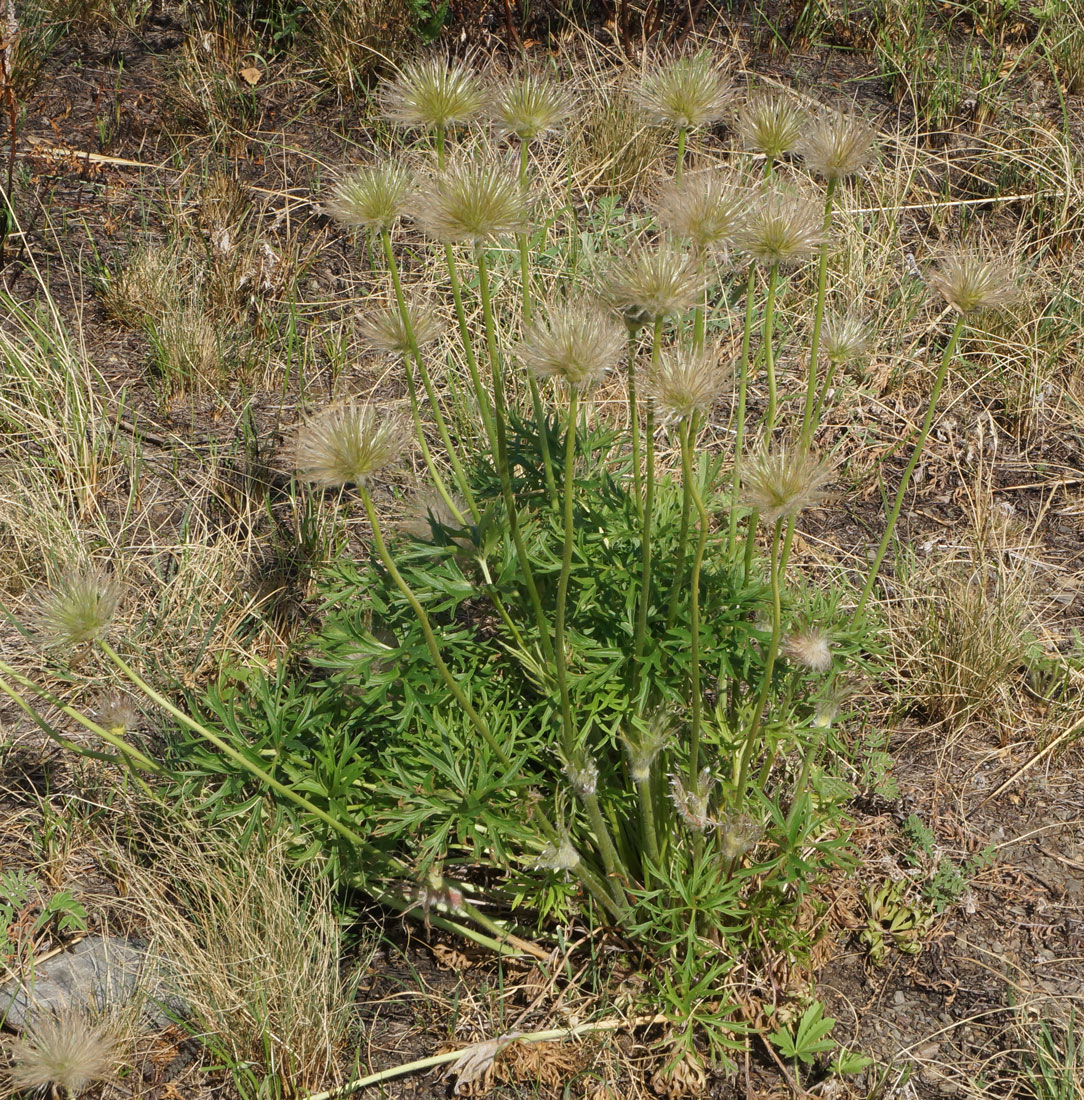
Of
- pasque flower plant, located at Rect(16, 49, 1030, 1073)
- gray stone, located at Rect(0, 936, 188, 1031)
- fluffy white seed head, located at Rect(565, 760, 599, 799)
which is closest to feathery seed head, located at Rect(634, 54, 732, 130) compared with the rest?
pasque flower plant, located at Rect(16, 49, 1030, 1073)

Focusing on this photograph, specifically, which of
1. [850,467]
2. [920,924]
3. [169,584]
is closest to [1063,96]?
[850,467]

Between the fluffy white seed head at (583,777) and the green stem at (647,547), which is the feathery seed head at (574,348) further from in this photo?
the fluffy white seed head at (583,777)

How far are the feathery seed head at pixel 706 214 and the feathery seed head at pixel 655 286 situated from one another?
0.13 metres

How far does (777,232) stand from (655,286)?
14.2 inches

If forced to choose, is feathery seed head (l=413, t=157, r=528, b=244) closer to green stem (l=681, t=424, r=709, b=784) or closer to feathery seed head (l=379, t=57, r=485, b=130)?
feathery seed head (l=379, t=57, r=485, b=130)

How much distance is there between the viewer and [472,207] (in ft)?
6.56

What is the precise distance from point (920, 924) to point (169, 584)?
2.45m

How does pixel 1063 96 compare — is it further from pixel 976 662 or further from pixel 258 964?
pixel 258 964

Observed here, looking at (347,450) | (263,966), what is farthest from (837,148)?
(263,966)

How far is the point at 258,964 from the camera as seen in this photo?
2.64 m

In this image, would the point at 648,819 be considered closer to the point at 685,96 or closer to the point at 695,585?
the point at 695,585

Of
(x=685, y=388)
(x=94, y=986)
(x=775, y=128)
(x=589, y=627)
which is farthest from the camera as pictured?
(x=94, y=986)

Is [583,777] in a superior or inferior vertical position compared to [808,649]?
inferior

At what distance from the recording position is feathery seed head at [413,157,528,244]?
6.57 feet
